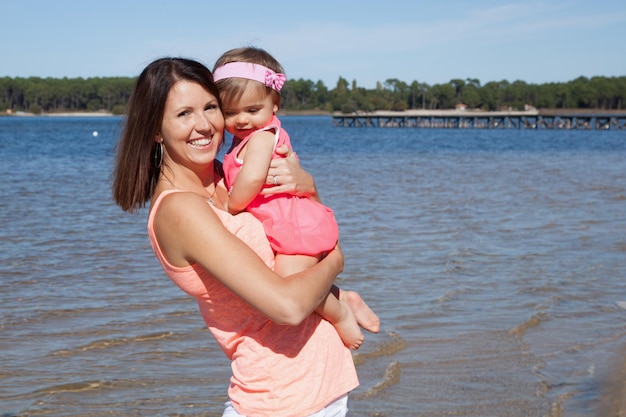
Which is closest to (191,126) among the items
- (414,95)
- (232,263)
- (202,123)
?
(202,123)

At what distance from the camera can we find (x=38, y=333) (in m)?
7.22

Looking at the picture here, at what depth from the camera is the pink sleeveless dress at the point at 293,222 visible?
2.58m

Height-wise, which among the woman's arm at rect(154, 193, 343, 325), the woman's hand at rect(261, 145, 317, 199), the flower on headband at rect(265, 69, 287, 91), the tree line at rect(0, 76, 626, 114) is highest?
the flower on headband at rect(265, 69, 287, 91)

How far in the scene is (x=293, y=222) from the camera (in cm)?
261

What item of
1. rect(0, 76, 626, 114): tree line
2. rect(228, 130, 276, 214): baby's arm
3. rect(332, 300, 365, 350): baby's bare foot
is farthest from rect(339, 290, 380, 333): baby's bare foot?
rect(0, 76, 626, 114): tree line

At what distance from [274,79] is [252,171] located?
1.27 ft

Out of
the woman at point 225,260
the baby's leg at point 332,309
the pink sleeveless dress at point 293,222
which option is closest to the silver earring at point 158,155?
the woman at point 225,260

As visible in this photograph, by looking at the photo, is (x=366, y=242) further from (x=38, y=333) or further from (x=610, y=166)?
(x=610, y=166)

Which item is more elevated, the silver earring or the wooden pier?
the silver earring

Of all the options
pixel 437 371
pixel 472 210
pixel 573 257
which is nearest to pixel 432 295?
pixel 437 371

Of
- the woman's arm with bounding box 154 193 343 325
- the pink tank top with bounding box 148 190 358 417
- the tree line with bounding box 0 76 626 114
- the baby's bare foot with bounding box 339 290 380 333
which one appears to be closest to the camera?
the woman's arm with bounding box 154 193 343 325

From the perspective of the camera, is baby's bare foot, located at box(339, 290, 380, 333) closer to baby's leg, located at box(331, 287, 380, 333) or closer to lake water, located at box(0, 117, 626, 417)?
baby's leg, located at box(331, 287, 380, 333)

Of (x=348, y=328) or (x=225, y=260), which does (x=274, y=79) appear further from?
(x=348, y=328)

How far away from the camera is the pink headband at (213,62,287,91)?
277 cm
